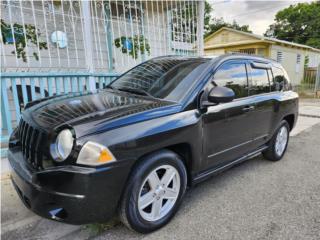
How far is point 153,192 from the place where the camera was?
7.52ft

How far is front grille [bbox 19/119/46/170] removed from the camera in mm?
2004

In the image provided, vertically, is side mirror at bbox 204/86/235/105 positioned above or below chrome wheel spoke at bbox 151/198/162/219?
above

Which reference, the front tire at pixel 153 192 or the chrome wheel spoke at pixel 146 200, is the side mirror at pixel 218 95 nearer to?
the front tire at pixel 153 192

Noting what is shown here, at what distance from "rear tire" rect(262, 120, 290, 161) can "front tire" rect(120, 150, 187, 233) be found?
7.38 feet

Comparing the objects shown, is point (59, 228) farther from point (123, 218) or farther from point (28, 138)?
point (28, 138)

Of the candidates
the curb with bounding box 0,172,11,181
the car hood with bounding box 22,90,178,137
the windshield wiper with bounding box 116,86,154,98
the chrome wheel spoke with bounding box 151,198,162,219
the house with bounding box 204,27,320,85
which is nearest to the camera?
the car hood with bounding box 22,90,178,137

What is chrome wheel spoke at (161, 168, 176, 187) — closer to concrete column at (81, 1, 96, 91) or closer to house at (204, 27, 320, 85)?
concrete column at (81, 1, 96, 91)

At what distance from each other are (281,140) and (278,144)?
129 mm

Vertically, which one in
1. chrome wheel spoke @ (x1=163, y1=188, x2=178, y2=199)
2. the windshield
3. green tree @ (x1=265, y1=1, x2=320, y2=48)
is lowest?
chrome wheel spoke @ (x1=163, y1=188, x2=178, y2=199)

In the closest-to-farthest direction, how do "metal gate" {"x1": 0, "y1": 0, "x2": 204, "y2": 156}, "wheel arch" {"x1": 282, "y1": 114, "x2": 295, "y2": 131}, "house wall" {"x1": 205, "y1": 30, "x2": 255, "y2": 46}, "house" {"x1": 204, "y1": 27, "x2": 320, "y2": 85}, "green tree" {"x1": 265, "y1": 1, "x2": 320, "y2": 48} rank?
"metal gate" {"x1": 0, "y1": 0, "x2": 204, "y2": 156}
"wheel arch" {"x1": 282, "y1": 114, "x2": 295, "y2": 131}
"house" {"x1": 204, "y1": 27, "x2": 320, "y2": 85}
"house wall" {"x1": 205, "y1": 30, "x2": 255, "y2": 46}
"green tree" {"x1": 265, "y1": 1, "x2": 320, "y2": 48}

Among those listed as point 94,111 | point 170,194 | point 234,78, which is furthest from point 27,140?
point 234,78

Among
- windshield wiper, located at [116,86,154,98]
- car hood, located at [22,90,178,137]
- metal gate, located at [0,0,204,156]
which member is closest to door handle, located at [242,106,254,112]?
car hood, located at [22,90,178,137]

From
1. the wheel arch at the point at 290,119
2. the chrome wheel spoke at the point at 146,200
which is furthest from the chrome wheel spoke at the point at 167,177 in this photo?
the wheel arch at the point at 290,119

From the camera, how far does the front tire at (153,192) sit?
2.09 metres
